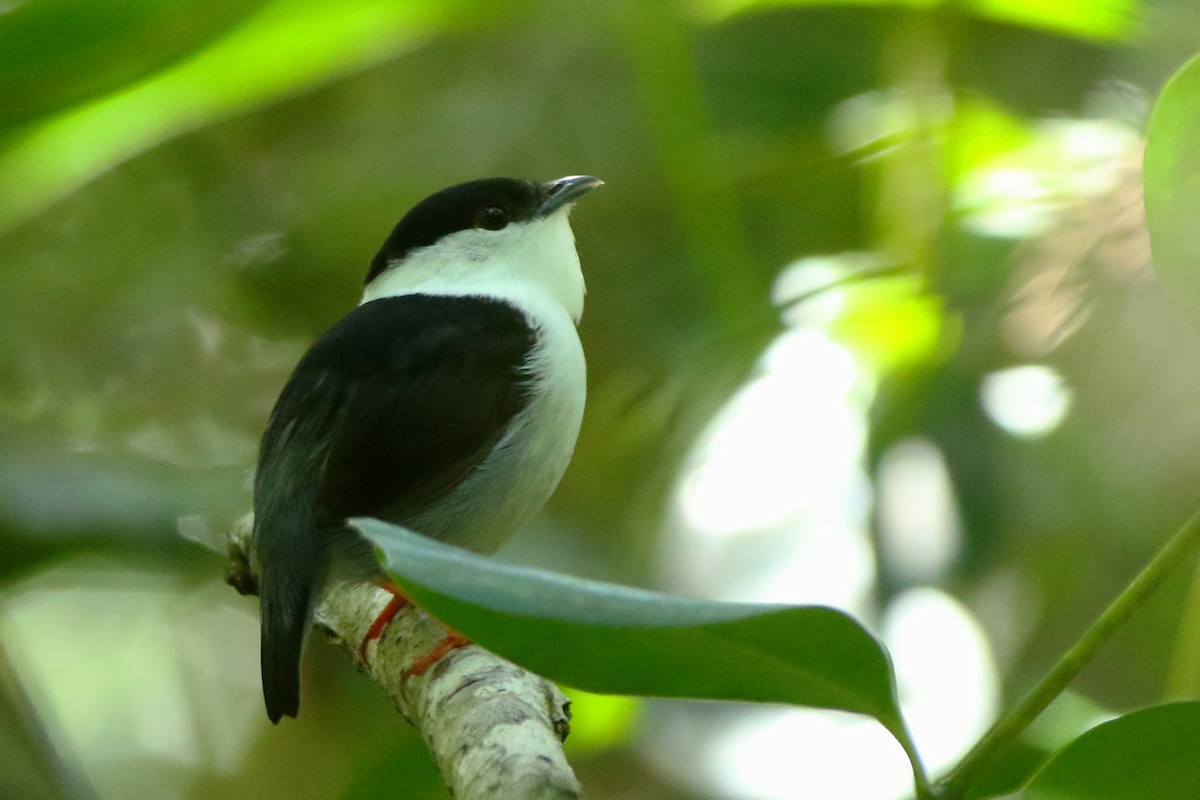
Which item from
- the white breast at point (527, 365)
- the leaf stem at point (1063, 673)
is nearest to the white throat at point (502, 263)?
the white breast at point (527, 365)

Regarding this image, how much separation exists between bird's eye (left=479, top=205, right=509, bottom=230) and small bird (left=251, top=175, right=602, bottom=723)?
1.21 ft

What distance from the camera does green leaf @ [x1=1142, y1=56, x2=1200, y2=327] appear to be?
1421mm

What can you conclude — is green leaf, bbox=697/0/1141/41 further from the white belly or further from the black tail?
the black tail

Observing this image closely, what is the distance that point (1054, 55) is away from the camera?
4.06 meters

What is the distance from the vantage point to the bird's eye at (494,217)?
3.49m

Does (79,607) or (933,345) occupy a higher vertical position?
(933,345)

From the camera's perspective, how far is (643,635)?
1179mm

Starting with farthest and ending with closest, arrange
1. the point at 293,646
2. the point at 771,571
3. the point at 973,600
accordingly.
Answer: the point at 973,600
the point at 771,571
the point at 293,646

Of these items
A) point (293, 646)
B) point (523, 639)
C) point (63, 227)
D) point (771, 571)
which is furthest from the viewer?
point (63, 227)

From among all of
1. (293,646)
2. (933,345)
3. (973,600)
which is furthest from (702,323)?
(293,646)

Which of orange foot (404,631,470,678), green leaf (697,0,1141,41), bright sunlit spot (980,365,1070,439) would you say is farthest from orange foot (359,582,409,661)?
green leaf (697,0,1141,41)

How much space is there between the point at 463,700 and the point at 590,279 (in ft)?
8.26

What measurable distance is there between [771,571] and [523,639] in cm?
236

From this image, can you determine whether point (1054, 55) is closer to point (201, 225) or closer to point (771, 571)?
point (771, 571)
